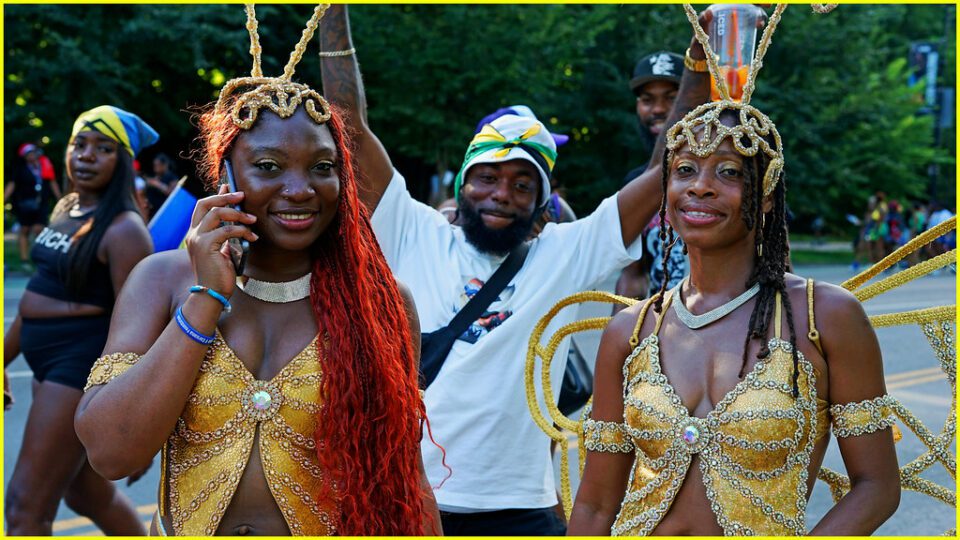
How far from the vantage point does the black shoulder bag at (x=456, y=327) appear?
3.78m

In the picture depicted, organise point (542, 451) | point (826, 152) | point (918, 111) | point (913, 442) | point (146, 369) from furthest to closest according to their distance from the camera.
→ 1. point (918, 111)
2. point (826, 152)
3. point (913, 442)
4. point (542, 451)
5. point (146, 369)

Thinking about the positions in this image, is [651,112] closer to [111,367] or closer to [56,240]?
[56,240]

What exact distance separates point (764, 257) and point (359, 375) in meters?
1.11

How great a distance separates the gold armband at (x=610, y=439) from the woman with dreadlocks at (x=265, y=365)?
1.61 feet

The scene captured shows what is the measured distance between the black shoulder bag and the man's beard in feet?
0.37

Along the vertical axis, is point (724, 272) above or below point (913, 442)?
above

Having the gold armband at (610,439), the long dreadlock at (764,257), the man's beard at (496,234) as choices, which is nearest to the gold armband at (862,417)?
the long dreadlock at (764,257)

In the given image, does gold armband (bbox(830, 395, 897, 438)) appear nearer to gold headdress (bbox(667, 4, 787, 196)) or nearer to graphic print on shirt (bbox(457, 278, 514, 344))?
gold headdress (bbox(667, 4, 787, 196))

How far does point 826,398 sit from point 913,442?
6096 millimetres

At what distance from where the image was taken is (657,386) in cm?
257

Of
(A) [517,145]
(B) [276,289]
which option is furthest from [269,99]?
(A) [517,145]

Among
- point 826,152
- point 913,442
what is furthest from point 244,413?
point 826,152

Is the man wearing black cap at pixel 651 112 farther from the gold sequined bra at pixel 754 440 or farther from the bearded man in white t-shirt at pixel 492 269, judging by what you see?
the gold sequined bra at pixel 754 440

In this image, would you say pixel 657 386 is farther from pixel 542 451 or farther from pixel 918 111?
pixel 918 111
